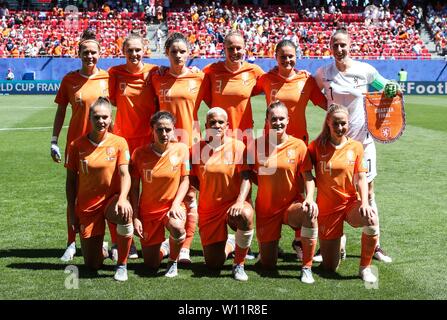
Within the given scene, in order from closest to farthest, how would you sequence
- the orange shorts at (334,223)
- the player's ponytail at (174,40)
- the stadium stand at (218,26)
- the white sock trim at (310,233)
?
the white sock trim at (310,233) → the orange shorts at (334,223) → the player's ponytail at (174,40) → the stadium stand at (218,26)

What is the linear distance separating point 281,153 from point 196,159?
0.78m

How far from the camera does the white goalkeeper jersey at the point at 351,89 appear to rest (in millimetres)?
6293

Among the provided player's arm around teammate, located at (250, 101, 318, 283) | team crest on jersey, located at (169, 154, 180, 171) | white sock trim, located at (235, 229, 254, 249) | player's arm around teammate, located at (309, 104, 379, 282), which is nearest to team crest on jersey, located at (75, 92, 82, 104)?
team crest on jersey, located at (169, 154, 180, 171)

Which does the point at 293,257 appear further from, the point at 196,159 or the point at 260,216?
the point at 196,159

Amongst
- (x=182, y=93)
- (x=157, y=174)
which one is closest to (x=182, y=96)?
(x=182, y=93)

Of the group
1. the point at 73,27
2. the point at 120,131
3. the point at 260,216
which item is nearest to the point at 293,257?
the point at 260,216

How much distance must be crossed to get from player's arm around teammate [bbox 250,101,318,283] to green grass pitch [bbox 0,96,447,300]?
1.14ft

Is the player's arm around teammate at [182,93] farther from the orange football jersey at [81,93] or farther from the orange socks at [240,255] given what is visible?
the orange socks at [240,255]

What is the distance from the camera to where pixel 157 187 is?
5.81 metres

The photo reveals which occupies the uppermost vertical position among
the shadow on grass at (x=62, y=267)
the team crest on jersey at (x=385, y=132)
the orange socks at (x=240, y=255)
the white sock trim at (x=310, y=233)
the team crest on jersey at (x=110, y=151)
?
the team crest on jersey at (x=385, y=132)

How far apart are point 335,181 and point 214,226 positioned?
115cm

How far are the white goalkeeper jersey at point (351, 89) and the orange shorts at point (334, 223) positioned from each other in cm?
90

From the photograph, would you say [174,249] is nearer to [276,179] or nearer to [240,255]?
[240,255]

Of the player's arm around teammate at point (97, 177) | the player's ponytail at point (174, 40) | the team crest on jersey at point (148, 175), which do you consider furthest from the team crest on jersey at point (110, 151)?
the player's ponytail at point (174, 40)
